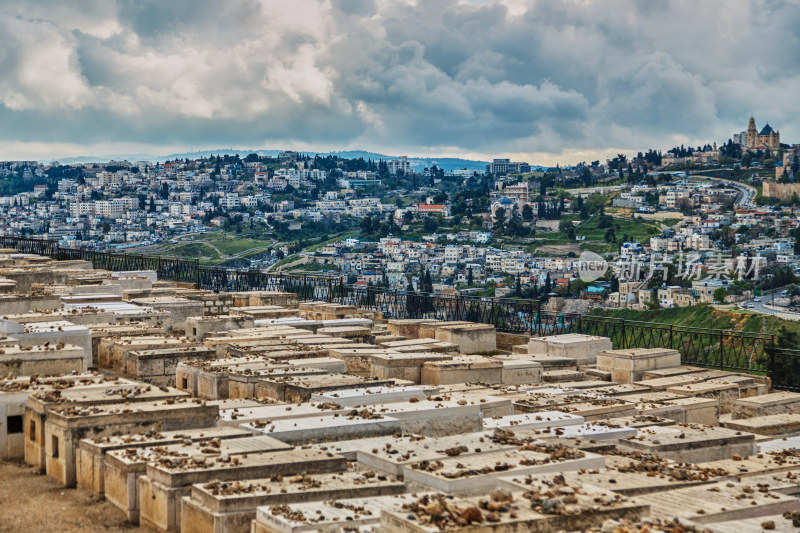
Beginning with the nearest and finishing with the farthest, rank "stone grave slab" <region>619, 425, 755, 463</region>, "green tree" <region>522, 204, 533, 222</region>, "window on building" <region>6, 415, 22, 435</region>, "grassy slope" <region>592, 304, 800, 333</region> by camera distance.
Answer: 1. "stone grave slab" <region>619, 425, 755, 463</region>
2. "window on building" <region>6, 415, 22, 435</region>
3. "grassy slope" <region>592, 304, 800, 333</region>
4. "green tree" <region>522, 204, 533, 222</region>

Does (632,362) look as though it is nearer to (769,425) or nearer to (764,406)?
(764,406)

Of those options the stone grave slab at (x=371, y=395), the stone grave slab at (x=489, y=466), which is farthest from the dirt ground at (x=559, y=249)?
the stone grave slab at (x=489, y=466)

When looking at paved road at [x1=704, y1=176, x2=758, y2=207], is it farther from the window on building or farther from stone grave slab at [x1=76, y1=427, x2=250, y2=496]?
stone grave slab at [x1=76, y1=427, x2=250, y2=496]

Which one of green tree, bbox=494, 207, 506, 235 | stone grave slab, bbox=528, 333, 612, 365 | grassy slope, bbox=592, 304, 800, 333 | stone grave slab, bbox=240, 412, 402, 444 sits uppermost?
green tree, bbox=494, 207, 506, 235

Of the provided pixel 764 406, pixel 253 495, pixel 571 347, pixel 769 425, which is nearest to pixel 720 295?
pixel 571 347

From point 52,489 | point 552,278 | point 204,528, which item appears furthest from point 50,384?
point 552,278

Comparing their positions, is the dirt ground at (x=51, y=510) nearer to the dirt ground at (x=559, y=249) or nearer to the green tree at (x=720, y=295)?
the green tree at (x=720, y=295)

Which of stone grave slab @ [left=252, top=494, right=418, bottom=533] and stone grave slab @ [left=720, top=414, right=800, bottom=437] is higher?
stone grave slab @ [left=252, top=494, right=418, bottom=533]

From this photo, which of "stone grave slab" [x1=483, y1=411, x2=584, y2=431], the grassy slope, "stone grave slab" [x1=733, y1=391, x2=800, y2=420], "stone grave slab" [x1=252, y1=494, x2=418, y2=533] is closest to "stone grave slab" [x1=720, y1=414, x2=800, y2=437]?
"stone grave slab" [x1=733, y1=391, x2=800, y2=420]
